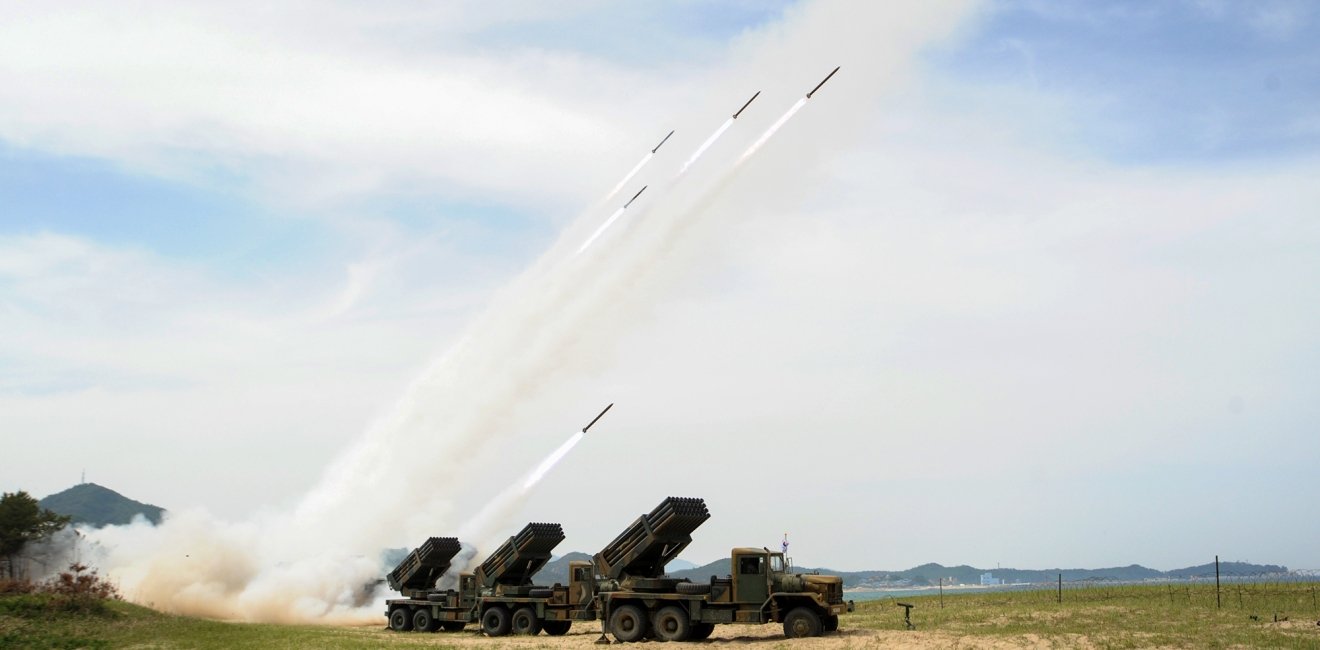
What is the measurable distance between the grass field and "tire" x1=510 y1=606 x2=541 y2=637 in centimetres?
116

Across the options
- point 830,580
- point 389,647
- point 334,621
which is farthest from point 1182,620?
point 334,621

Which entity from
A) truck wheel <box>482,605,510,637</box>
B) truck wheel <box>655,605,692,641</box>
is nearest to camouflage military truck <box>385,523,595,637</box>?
truck wheel <box>482,605,510,637</box>

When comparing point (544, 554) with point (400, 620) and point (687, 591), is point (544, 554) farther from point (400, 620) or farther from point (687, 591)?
point (687, 591)

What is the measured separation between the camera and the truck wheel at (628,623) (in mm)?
33719

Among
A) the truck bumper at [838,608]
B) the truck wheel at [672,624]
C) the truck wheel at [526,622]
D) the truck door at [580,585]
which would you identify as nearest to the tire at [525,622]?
the truck wheel at [526,622]

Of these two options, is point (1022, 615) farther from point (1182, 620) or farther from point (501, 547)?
point (501, 547)

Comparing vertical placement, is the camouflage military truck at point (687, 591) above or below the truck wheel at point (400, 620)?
above

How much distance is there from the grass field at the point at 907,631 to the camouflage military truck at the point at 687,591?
2.42 feet

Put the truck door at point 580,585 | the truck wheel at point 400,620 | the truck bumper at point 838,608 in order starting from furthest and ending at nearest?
the truck wheel at point 400,620
the truck door at point 580,585
the truck bumper at point 838,608

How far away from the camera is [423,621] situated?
4194 centimetres

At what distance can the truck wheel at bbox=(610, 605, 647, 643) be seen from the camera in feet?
111

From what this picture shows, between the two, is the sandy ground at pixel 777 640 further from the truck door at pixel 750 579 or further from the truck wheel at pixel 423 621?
the truck door at pixel 750 579

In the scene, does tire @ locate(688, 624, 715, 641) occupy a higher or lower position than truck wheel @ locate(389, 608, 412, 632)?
higher

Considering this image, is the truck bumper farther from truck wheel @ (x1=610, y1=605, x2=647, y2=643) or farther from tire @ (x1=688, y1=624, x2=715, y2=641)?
truck wheel @ (x1=610, y1=605, x2=647, y2=643)
